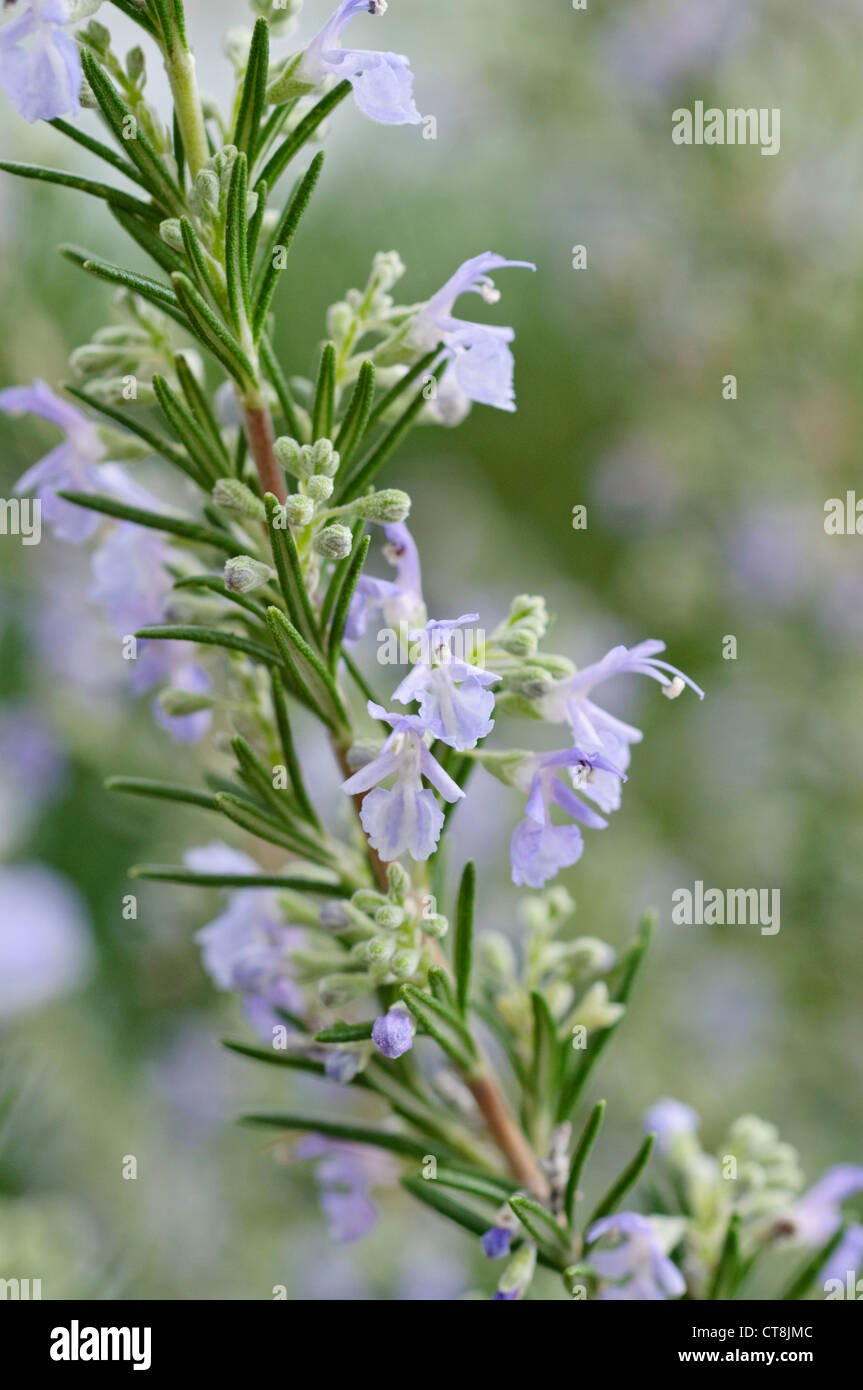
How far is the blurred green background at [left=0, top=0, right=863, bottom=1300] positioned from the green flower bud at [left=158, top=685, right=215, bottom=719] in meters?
1.06

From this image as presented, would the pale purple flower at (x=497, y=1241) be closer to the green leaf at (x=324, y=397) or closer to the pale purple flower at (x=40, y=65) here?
the green leaf at (x=324, y=397)

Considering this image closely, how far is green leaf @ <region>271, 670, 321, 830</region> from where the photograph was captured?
93 centimetres

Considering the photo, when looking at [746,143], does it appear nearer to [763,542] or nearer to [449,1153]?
[763,542]

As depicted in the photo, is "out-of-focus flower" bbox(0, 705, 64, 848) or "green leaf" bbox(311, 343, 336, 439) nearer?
"green leaf" bbox(311, 343, 336, 439)

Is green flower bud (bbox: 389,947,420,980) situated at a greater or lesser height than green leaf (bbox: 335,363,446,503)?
lesser

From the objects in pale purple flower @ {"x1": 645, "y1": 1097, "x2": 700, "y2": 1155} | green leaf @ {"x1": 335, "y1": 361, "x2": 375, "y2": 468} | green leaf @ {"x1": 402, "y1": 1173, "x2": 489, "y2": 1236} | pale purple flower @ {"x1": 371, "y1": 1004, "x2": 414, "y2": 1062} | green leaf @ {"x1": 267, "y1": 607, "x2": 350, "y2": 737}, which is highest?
Answer: green leaf @ {"x1": 335, "y1": 361, "x2": 375, "y2": 468}

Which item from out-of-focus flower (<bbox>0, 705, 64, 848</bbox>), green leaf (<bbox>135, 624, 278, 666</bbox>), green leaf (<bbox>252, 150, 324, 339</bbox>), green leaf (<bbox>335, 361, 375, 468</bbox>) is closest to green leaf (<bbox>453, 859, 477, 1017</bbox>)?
green leaf (<bbox>135, 624, 278, 666</bbox>)

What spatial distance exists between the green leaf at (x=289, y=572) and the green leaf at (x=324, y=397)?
0.10 meters

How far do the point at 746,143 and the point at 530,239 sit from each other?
80 centimetres

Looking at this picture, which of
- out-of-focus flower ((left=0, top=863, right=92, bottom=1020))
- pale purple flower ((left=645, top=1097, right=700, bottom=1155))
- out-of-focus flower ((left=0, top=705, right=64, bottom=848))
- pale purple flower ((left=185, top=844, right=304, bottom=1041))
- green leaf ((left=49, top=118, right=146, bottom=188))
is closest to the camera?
green leaf ((left=49, top=118, right=146, bottom=188))

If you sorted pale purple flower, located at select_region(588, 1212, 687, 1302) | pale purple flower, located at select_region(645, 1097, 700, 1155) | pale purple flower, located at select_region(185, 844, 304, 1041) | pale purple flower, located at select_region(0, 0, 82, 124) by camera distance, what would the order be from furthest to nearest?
pale purple flower, located at select_region(645, 1097, 700, 1155)
pale purple flower, located at select_region(185, 844, 304, 1041)
pale purple flower, located at select_region(588, 1212, 687, 1302)
pale purple flower, located at select_region(0, 0, 82, 124)

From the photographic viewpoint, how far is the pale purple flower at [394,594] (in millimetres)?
942

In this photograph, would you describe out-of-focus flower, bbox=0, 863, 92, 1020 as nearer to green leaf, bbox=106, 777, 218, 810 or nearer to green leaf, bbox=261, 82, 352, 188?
green leaf, bbox=106, 777, 218, 810

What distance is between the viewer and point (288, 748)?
96cm
